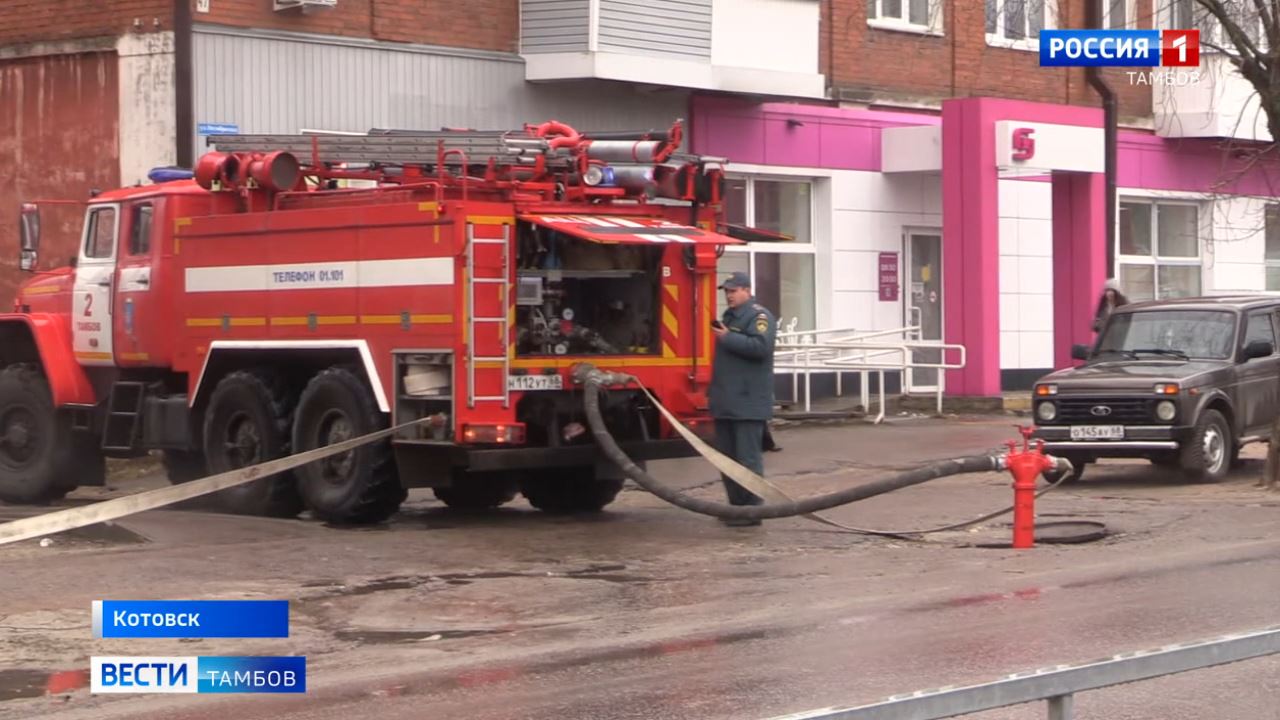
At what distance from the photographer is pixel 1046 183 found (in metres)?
Answer: 28.2

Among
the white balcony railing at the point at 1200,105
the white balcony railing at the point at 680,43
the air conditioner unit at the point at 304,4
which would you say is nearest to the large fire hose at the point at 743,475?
the air conditioner unit at the point at 304,4

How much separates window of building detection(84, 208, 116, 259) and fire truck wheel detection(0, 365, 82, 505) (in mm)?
1279

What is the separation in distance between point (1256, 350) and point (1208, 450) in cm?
130

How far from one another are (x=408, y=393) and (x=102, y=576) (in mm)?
2919

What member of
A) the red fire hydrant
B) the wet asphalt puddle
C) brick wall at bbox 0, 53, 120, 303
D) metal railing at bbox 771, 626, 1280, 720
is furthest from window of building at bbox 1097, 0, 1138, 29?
metal railing at bbox 771, 626, 1280, 720

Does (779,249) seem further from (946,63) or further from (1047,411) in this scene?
(1047,411)

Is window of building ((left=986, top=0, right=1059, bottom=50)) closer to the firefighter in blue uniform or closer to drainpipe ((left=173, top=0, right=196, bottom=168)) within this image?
drainpipe ((left=173, top=0, right=196, bottom=168))

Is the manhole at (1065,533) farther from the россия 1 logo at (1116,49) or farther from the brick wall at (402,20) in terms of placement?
the россия 1 logo at (1116,49)

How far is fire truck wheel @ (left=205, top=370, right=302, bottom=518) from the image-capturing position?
14.6 metres

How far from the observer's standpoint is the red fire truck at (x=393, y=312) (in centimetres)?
1321

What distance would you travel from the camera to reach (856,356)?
25.5m

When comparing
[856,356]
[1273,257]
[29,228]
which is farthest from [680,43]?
[1273,257]

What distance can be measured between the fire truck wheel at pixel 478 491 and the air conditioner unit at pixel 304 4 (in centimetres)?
655

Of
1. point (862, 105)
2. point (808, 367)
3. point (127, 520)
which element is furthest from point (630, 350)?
point (862, 105)
